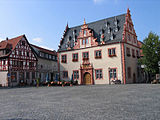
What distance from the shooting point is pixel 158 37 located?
30500 millimetres

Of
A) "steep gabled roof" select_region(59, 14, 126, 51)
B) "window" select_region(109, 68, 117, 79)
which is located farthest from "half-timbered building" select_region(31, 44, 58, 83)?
"window" select_region(109, 68, 117, 79)

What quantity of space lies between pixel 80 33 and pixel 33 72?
17.0 m

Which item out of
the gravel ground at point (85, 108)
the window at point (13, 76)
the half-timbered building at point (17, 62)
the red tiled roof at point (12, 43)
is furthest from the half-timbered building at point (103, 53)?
the gravel ground at point (85, 108)

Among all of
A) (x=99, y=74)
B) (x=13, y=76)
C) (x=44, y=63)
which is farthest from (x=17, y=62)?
(x=99, y=74)

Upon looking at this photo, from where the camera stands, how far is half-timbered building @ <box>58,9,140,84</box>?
100 feet

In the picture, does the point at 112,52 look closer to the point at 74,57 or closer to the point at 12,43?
the point at 74,57

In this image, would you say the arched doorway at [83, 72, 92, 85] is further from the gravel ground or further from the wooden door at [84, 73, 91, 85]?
the gravel ground

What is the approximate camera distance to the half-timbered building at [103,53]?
30562 mm

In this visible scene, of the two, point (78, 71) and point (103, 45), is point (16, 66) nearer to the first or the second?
point (78, 71)

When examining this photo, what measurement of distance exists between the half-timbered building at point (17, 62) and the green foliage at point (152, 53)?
27336 mm

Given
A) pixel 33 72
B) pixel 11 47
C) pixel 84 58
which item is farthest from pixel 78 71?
pixel 11 47

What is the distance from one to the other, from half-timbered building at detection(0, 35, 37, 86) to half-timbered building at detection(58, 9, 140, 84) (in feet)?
29.4

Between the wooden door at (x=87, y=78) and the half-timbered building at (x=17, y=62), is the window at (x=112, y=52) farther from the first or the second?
the half-timbered building at (x=17, y=62)

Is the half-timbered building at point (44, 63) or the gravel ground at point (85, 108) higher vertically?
the half-timbered building at point (44, 63)
